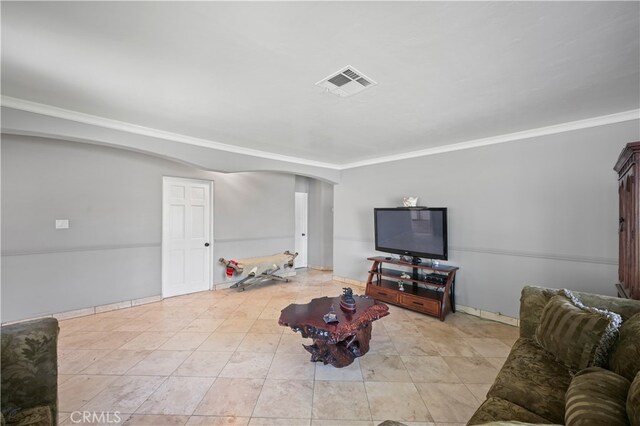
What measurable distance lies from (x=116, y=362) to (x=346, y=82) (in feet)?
10.8

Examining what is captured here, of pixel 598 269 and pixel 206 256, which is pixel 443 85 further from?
pixel 206 256

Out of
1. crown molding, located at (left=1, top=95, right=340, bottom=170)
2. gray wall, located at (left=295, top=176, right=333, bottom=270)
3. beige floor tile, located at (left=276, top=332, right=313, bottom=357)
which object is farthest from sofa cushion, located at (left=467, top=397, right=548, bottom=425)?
gray wall, located at (left=295, top=176, right=333, bottom=270)

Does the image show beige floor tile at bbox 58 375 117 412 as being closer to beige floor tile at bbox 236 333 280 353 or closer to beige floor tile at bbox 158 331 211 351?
beige floor tile at bbox 158 331 211 351

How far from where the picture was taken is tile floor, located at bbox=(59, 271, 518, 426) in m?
1.83

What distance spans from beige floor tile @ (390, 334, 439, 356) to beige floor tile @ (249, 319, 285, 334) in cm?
137

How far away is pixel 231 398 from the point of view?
1978 mm

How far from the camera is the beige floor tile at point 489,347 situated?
2638mm

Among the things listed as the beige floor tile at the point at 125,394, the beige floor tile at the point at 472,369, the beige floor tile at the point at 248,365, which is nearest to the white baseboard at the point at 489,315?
the beige floor tile at the point at 472,369

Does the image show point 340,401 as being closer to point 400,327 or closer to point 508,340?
point 400,327

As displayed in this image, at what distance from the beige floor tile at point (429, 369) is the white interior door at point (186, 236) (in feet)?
12.3

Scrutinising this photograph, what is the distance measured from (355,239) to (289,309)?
2846mm

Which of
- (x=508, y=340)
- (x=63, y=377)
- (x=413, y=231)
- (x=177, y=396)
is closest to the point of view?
(x=177, y=396)

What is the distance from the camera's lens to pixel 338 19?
1.42m

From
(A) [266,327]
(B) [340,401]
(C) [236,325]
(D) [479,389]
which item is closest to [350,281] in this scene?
(A) [266,327]
